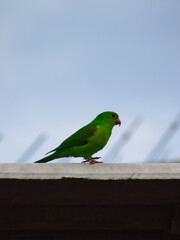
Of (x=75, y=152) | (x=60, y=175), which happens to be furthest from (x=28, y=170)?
(x=75, y=152)

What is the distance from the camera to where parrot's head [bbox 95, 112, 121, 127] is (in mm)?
5277

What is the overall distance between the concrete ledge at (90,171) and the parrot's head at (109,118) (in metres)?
2.36

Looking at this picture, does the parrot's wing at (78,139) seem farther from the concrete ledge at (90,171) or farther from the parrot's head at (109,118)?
the concrete ledge at (90,171)

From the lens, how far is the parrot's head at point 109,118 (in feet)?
17.3

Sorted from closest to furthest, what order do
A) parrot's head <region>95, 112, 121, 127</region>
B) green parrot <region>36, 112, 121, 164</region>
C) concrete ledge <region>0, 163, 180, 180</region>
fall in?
concrete ledge <region>0, 163, 180, 180</region> → green parrot <region>36, 112, 121, 164</region> → parrot's head <region>95, 112, 121, 127</region>

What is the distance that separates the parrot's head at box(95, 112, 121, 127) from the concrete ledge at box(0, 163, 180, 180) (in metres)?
2.36
